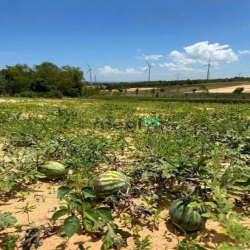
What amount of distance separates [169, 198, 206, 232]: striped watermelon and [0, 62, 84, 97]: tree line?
187 feet

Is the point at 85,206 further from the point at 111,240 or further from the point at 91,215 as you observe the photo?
the point at 111,240

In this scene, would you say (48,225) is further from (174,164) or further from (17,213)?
(174,164)

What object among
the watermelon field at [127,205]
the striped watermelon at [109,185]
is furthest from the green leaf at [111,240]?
the striped watermelon at [109,185]

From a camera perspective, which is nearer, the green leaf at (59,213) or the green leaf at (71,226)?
the green leaf at (71,226)

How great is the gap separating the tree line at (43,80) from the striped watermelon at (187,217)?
56.9 metres

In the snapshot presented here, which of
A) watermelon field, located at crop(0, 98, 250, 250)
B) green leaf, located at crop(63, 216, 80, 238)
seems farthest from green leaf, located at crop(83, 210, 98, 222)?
green leaf, located at crop(63, 216, 80, 238)

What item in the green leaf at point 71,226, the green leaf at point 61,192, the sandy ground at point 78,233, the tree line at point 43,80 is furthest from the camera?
the tree line at point 43,80

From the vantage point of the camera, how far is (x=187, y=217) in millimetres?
2525

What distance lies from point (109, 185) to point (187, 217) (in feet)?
3.38

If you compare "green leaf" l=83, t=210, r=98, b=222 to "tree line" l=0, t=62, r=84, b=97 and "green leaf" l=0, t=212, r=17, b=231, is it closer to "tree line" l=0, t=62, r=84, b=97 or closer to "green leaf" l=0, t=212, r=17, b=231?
"green leaf" l=0, t=212, r=17, b=231

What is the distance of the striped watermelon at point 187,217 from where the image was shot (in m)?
2.52

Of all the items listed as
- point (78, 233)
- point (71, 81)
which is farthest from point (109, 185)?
point (71, 81)

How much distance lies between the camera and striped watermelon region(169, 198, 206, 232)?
8.28ft

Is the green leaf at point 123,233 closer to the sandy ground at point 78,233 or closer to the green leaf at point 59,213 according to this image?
the sandy ground at point 78,233
